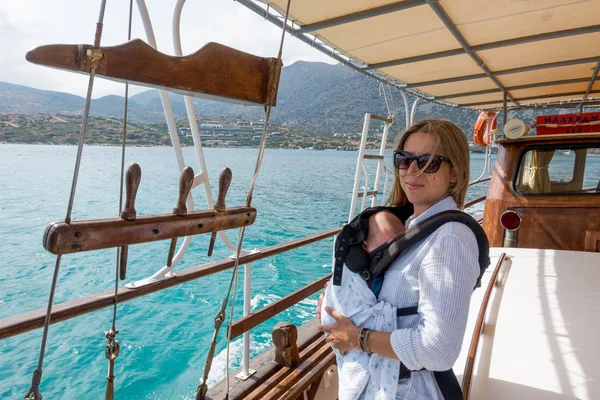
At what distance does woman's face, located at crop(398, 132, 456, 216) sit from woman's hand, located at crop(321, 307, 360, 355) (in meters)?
0.37

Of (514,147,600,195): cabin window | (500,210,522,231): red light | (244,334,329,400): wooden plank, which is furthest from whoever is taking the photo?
(514,147,600,195): cabin window

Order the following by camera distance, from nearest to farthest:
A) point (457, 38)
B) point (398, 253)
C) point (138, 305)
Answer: point (398, 253) → point (457, 38) → point (138, 305)

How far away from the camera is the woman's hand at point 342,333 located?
1007mm

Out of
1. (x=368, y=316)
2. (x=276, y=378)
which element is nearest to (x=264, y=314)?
(x=276, y=378)

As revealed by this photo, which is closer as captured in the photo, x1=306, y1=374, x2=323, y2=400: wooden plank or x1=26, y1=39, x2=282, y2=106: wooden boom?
Answer: x1=26, y1=39, x2=282, y2=106: wooden boom

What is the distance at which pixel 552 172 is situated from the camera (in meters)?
3.60

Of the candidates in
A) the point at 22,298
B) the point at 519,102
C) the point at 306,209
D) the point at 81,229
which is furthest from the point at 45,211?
the point at 81,229

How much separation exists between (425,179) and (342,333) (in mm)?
478

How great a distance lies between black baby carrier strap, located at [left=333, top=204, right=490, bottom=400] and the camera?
938mm

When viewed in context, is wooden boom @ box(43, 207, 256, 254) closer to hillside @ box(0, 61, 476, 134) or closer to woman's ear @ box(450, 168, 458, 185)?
woman's ear @ box(450, 168, 458, 185)

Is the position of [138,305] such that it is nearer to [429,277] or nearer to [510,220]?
[510,220]

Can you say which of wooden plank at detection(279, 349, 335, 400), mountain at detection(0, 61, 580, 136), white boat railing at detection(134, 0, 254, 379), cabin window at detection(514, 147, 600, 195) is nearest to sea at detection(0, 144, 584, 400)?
wooden plank at detection(279, 349, 335, 400)

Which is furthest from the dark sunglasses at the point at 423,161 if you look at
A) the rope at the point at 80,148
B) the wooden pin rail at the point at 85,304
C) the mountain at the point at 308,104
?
the mountain at the point at 308,104

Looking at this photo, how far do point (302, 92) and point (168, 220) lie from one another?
122 m
